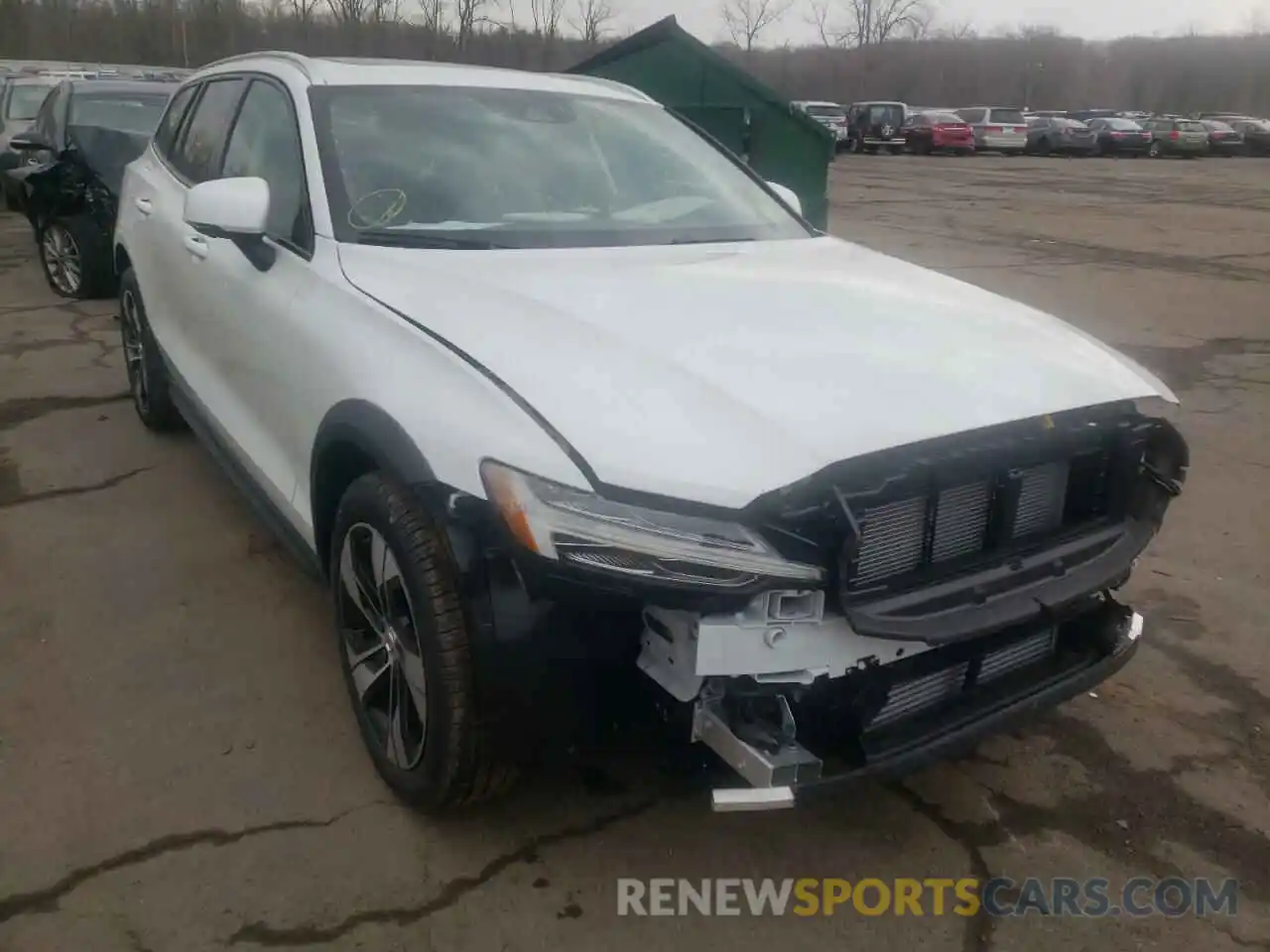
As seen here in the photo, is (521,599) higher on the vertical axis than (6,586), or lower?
higher

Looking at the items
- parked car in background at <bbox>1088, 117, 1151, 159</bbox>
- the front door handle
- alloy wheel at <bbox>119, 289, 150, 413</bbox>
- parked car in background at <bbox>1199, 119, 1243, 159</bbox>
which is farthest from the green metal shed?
parked car in background at <bbox>1199, 119, 1243, 159</bbox>

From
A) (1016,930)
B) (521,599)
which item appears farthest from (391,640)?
(1016,930)

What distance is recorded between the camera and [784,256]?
129 inches

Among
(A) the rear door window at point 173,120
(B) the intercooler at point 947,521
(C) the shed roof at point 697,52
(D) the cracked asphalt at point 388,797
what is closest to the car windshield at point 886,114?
(C) the shed roof at point 697,52

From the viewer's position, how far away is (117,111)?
905 cm

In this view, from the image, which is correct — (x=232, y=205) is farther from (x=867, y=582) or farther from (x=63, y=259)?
(x=63, y=259)

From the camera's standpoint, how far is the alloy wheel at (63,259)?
27.3 feet

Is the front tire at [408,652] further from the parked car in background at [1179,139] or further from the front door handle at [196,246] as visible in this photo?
the parked car in background at [1179,139]

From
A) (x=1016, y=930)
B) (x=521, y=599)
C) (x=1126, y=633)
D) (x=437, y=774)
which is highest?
(x=521, y=599)

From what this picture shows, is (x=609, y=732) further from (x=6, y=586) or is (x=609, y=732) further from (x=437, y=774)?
(x=6, y=586)

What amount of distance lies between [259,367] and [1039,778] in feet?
8.14

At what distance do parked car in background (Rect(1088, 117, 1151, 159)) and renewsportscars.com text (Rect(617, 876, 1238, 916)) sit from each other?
40.5 metres

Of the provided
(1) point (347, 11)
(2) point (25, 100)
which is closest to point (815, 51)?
(1) point (347, 11)

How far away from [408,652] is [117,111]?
8373 mm
